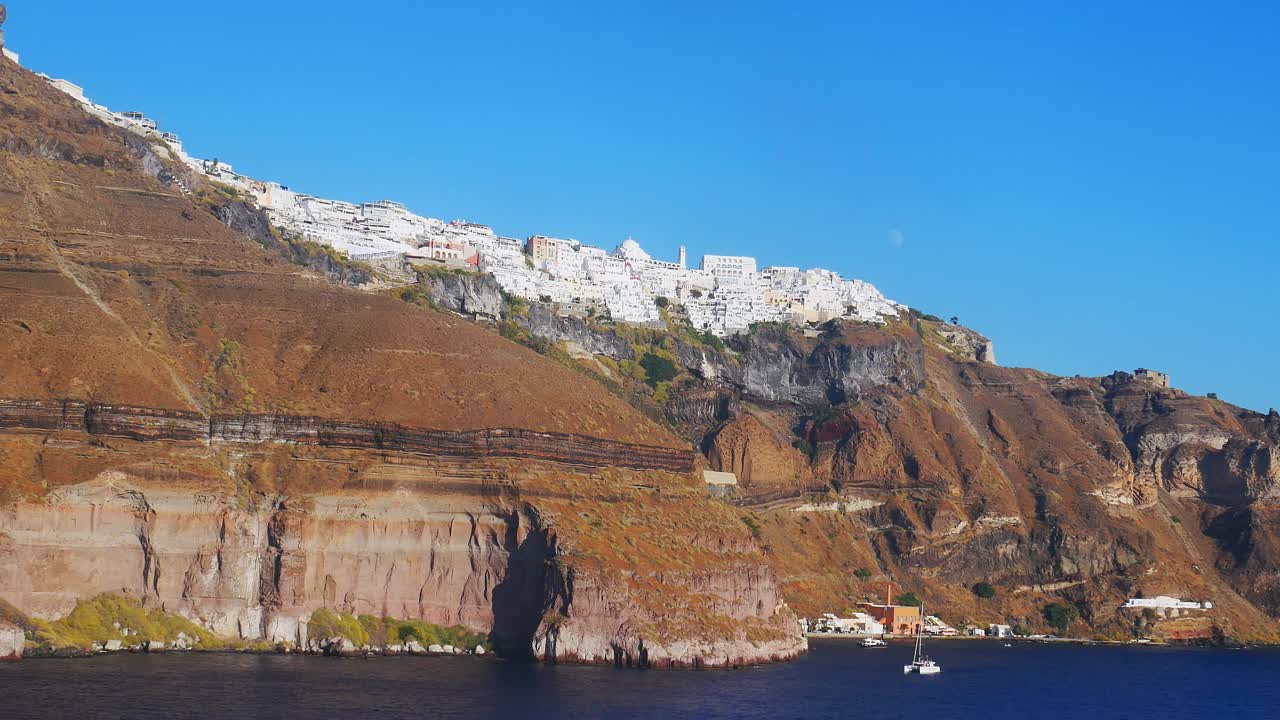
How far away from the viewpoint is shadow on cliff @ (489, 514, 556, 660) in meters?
90.9

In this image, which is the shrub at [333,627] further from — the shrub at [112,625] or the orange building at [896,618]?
the orange building at [896,618]

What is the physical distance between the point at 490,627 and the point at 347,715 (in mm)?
23626

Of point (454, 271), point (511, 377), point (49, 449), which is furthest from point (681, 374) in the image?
point (49, 449)

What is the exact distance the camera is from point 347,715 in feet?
224

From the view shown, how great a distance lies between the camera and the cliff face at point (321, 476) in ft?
279

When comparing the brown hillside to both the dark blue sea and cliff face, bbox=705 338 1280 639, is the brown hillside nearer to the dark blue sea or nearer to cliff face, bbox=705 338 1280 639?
the dark blue sea

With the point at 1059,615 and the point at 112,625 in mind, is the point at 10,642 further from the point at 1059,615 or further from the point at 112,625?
the point at 1059,615

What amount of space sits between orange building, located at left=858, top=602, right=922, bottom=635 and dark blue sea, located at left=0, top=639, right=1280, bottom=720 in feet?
80.1

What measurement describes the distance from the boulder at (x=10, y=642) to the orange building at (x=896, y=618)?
81.9 m

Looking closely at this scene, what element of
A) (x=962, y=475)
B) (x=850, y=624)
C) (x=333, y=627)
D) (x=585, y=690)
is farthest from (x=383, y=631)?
(x=962, y=475)

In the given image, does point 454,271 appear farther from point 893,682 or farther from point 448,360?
point 893,682

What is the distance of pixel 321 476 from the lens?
90.7 m

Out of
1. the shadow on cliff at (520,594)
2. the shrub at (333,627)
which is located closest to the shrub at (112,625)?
the shrub at (333,627)

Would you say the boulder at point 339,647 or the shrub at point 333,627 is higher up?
the shrub at point 333,627
